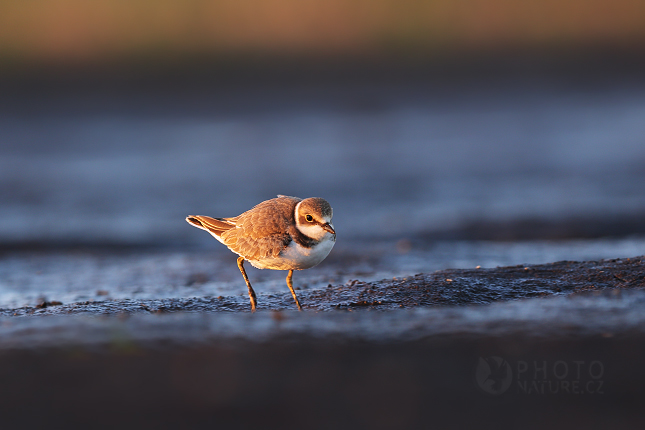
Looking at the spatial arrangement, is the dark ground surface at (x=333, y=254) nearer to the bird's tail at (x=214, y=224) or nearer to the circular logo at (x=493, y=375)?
the circular logo at (x=493, y=375)

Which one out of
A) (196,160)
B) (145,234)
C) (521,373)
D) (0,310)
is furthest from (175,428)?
(196,160)

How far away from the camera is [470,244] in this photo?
923cm

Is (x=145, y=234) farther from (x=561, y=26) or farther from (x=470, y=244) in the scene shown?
(x=561, y=26)

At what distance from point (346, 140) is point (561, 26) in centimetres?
1399

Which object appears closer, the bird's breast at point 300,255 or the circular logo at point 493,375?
the circular logo at point 493,375

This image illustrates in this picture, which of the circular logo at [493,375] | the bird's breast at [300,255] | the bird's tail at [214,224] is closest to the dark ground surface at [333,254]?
the circular logo at [493,375]

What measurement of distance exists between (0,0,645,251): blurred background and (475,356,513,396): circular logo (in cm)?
558

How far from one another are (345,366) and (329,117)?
1817cm

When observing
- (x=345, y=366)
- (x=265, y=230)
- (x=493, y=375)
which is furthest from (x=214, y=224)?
Answer: (x=493, y=375)

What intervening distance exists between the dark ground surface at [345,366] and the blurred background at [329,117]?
485 centimetres

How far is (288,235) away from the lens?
18.6 ft

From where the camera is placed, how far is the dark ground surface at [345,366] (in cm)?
334

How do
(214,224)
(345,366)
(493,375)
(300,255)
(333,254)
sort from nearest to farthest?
(493,375) → (345,366) → (300,255) → (214,224) → (333,254)

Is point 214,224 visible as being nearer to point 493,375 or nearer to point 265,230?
point 265,230
